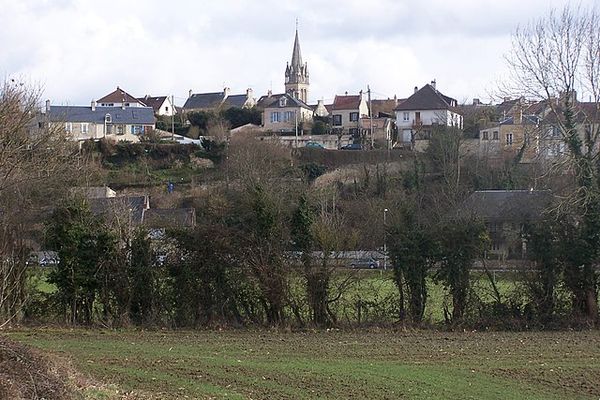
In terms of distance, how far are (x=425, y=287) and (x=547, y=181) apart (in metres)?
7.62

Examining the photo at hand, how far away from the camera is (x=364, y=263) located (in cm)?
2305

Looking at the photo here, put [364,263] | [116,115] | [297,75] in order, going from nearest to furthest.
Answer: [364,263] → [116,115] → [297,75]

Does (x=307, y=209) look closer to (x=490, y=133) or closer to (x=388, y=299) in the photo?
(x=388, y=299)

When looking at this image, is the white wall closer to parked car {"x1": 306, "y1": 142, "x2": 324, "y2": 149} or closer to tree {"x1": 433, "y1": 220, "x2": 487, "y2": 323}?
parked car {"x1": 306, "y1": 142, "x2": 324, "y2": 149}

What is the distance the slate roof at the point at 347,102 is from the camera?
289 ft

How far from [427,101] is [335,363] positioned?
62.7 metres

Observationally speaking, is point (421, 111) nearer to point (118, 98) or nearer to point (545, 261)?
point (118, 98)

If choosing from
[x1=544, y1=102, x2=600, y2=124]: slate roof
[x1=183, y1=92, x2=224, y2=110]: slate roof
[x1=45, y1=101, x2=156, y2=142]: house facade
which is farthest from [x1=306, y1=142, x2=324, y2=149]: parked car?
[x1=544, y1=102, x2=600, y2=124]: slate roof

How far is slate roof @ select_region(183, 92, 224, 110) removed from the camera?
10131 centimetres

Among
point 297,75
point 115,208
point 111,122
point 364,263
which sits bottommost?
point 364,263

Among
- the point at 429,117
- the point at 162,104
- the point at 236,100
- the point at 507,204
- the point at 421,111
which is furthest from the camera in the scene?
the point at 236,100

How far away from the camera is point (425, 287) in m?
23.4

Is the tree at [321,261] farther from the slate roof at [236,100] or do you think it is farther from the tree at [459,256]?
the slate roof at [236,100]

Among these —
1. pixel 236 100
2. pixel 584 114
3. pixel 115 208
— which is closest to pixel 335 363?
pixel 115 208
